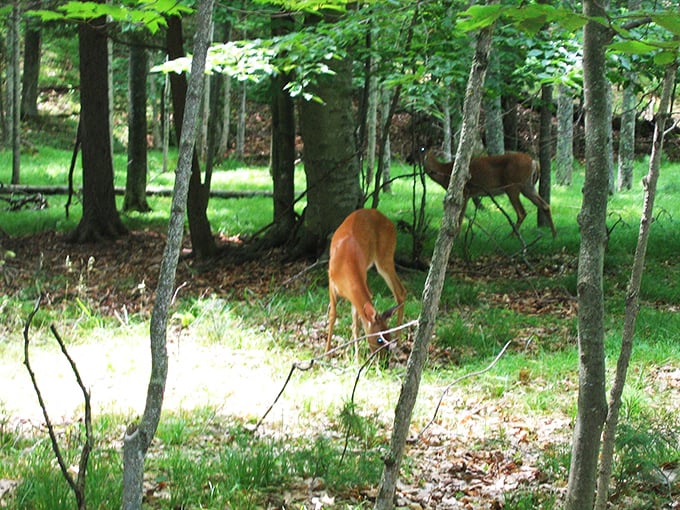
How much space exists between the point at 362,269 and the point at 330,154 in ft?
11.7

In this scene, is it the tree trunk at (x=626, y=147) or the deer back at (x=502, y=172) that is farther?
the tree trunk at (x=626, y=147)

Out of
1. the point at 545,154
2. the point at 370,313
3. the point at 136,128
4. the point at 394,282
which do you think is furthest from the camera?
the point at 136,128

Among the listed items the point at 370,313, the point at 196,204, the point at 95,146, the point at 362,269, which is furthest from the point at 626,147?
the point at 370,313

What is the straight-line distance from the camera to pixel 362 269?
25.5ft

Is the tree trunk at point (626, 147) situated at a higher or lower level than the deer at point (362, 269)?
higher

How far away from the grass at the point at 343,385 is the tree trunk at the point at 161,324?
95 centimetres

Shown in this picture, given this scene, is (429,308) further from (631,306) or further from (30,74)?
(30,74)

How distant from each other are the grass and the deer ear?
488 mm

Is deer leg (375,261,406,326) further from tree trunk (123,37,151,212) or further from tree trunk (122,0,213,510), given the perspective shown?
tree trunk (123,37,151,212)

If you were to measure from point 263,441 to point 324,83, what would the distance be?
21.6ft

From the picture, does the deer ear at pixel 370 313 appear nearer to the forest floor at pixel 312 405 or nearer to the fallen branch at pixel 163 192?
the forest floor at pixel 312 405

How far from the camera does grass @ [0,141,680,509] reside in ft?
14.3

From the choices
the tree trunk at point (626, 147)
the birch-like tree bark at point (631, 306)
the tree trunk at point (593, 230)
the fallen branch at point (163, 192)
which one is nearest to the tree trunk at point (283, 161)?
the fallen branch at point (163, 192)

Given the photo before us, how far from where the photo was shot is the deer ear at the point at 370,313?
6945 mm
